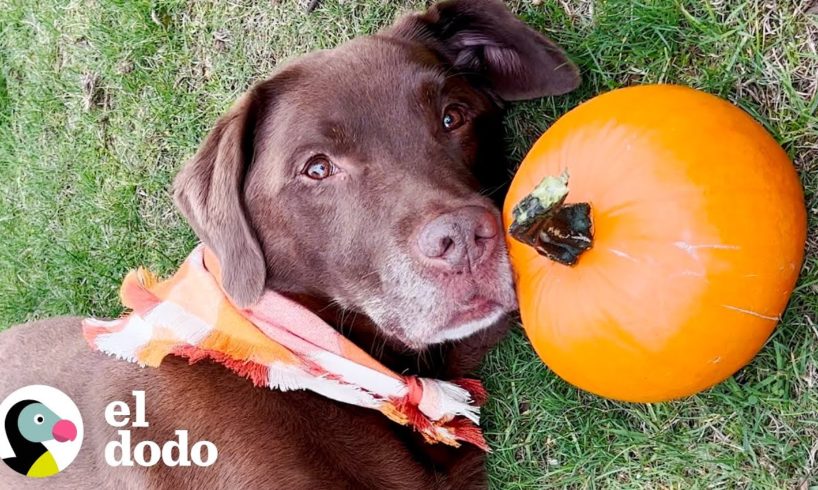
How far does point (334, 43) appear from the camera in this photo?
13.4 ft

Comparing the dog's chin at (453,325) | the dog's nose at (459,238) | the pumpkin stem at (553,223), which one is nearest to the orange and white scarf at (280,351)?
the dog's chin at (453,325)

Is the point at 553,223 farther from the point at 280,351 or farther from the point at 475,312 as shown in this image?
the point at 280,351

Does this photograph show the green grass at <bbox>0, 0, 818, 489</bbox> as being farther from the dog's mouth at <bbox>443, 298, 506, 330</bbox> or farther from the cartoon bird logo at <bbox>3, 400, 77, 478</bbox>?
the cartoon bird logo at <bbox>3, 400, 77, 478</bbox>

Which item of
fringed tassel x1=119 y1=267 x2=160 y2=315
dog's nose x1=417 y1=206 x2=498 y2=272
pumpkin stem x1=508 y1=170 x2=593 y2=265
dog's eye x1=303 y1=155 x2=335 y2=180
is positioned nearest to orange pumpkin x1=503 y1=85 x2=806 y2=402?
pumpkin stem x1=508 y1=170 x2=593 y2=265

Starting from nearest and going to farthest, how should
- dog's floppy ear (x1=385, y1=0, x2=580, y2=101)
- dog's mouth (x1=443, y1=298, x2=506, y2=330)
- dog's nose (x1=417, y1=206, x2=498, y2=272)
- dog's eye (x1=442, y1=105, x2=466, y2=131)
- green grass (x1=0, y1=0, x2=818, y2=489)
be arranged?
dog's nose (x1=417, y1=206, x2=498, y2=272), dog's mouth (x1=443, y1=298, x2=506, y2=330), green grass (x1=0, y1=0, x2=818, y2=489), dog's eye (x1=442, y1=105, x2=466, y2=131), dog's floppy ear (x1=385, y1=0, x2=580, y2=101)

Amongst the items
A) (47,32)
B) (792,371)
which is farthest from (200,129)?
(792,371)

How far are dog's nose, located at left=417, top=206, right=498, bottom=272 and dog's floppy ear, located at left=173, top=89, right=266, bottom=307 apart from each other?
3.03ft

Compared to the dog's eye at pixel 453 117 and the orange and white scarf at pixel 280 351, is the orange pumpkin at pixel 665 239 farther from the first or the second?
the orange and white scarf at pixel 280 351

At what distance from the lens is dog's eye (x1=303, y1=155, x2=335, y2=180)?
284cm

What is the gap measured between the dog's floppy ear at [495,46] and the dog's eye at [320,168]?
0.75 meters

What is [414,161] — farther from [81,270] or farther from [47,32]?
[47,32]

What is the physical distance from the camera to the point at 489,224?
2.37m

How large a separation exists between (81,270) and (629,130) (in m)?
3.95

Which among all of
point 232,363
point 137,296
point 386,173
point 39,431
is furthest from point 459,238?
point 39,431
